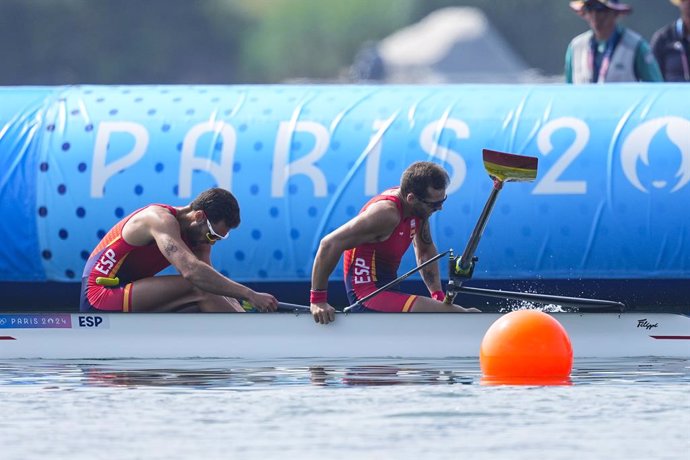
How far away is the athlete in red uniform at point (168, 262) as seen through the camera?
1495cm

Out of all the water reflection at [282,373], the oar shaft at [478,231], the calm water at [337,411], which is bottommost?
the calm water at [337,411]

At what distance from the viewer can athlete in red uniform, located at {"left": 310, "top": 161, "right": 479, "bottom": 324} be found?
49.0 feet


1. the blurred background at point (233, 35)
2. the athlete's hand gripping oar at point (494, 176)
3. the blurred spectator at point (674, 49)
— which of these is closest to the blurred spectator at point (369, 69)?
the blurred background at point (233, 35)

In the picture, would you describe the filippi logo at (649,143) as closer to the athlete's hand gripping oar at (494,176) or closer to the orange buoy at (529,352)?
the athlete's hand gripping oar at (494,176)

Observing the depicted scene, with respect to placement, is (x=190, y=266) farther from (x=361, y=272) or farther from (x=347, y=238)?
(x=361, y=272)

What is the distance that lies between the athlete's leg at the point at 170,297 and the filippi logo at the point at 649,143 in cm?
472

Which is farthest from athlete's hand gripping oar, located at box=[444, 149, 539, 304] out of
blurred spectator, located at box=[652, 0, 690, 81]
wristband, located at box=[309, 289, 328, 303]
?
blurred spectator, located at box=[652, 0, 690, 81]

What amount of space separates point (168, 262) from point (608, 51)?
6.00 metres

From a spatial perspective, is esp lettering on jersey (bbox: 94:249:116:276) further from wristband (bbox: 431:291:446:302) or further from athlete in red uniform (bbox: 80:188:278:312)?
wristband (bbox: 431:291:446:302)

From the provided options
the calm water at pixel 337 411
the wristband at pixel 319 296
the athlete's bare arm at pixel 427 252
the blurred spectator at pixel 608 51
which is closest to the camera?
the calm water at pixel 337 411

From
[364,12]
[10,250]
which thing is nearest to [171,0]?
[364,12]

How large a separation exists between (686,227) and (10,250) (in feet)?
21.6

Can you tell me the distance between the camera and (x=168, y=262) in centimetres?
1573

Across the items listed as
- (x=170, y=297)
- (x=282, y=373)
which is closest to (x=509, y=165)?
(x=282, y=373)
